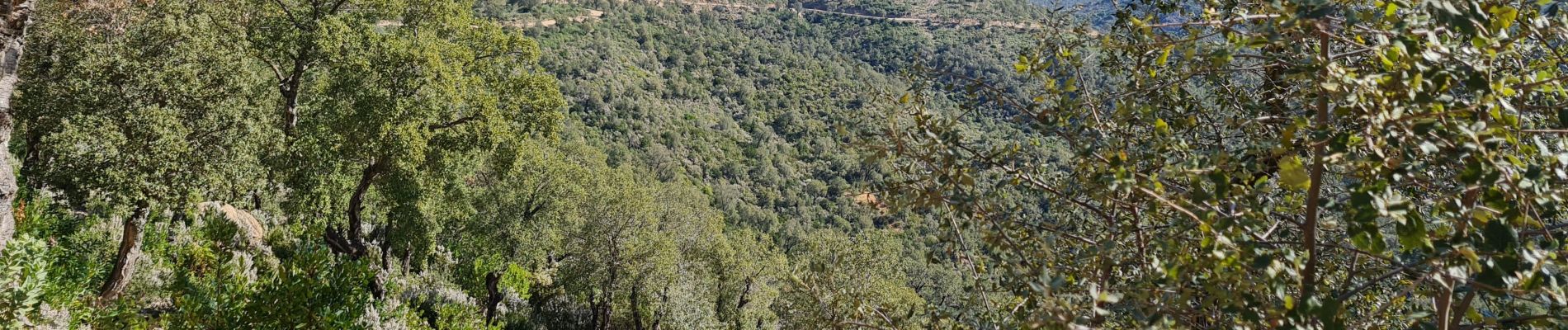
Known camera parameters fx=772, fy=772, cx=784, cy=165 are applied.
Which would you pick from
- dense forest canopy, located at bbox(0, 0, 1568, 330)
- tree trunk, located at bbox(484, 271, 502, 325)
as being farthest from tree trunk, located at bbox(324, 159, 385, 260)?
tree trunk, located at bbox(484, 271, 502, 325)

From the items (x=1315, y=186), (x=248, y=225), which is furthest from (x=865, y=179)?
(x=248, y=225)

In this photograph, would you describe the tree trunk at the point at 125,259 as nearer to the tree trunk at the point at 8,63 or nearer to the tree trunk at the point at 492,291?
the tree trunk at the point at 8,63

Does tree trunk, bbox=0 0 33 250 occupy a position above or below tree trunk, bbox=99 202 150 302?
above

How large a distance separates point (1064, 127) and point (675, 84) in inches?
3279

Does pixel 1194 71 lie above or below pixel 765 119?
above

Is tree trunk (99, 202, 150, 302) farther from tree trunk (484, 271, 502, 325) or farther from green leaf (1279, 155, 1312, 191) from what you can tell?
green leaf (1279, 155, 1312, 191)

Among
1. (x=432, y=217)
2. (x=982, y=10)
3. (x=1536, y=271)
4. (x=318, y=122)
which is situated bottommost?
(x=982, y=10)

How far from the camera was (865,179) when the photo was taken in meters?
4.63

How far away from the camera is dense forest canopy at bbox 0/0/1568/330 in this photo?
179 centimetres

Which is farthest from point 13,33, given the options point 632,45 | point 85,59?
point 632,45

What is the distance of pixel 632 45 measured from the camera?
92562 mm

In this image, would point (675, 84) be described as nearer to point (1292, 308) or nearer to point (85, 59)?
point (85, 59)

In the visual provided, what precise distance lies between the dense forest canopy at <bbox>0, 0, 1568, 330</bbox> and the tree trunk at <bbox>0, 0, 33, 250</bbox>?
0.02 m

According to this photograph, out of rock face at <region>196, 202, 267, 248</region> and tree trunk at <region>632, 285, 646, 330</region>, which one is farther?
tree trunk at <region>632, 285, 646, 330</region>
